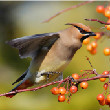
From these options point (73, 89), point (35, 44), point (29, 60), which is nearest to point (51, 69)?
point (35, 44)

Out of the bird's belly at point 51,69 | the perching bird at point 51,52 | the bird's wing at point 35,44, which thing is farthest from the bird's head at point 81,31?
the bird's belly at point 51,69

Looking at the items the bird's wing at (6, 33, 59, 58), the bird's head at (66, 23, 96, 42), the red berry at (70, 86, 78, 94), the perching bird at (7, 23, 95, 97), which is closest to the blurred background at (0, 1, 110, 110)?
the bird's head at (66, 23, 96, 42)

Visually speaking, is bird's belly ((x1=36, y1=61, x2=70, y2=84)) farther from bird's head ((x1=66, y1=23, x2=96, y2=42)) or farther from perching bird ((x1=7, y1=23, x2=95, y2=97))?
bird's head ((x1=66, y1=23, x2=96, y2=42))

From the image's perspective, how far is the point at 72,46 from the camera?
3.21 meters

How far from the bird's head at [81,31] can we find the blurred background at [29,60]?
0.09 m

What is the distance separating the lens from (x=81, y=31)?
304cm

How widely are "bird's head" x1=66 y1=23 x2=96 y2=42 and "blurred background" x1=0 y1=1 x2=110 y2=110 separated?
0.09 meters

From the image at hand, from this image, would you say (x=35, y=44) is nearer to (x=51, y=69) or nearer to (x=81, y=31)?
(x=51, y=69)

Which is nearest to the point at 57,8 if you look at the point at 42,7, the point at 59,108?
the point at 42,7

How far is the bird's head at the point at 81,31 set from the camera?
9.64ft

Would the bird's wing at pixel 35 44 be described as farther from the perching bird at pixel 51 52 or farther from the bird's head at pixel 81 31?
the bird's head at pixel 81 31

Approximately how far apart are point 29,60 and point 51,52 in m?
1.99

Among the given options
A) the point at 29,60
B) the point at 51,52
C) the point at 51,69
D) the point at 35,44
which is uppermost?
the point at 35,44

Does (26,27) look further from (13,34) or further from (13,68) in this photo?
(13,68)
